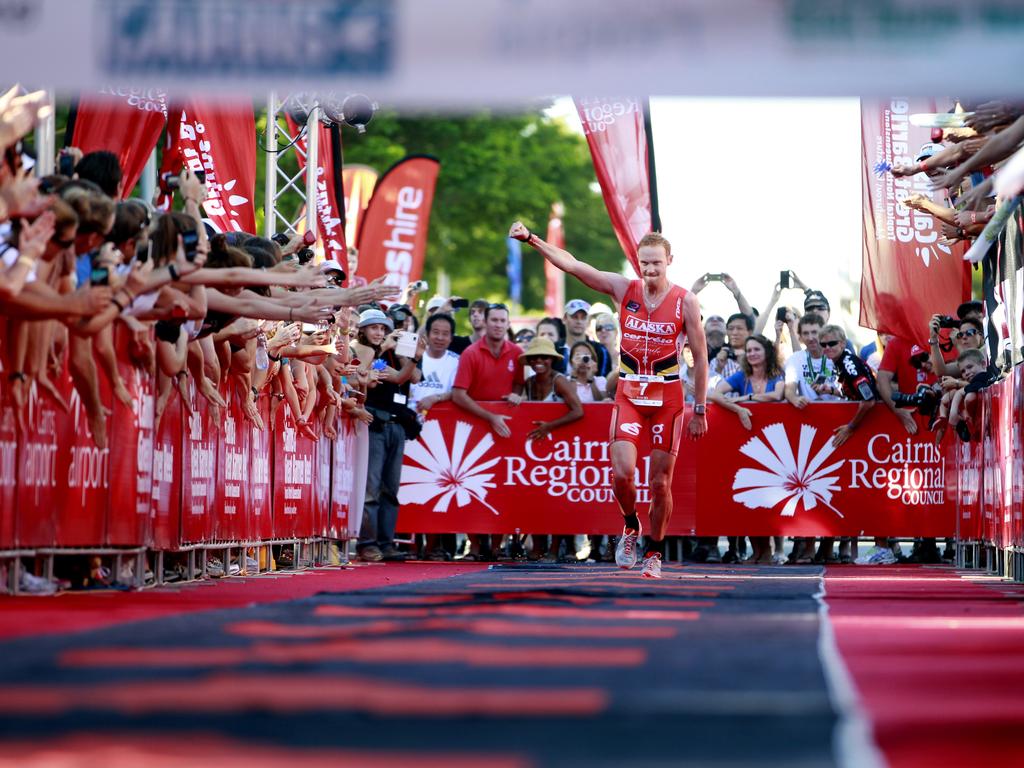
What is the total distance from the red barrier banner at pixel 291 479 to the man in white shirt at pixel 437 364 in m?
3.72

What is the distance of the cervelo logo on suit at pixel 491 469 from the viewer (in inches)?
779

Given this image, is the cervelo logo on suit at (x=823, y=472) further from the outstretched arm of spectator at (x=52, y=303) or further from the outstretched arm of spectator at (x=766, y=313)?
the outstretched arm of spectator at (x=52, y=303)

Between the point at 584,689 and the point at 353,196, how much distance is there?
30416 millimetres

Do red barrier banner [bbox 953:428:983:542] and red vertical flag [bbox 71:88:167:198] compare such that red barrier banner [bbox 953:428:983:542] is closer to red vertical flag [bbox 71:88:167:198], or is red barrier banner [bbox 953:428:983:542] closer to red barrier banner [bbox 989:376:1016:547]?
red barrier banner [bbox 989:376:1016:547]

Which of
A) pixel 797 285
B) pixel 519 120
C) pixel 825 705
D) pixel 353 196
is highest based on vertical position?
pixel 519 120

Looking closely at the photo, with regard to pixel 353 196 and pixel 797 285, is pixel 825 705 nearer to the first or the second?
pixel 797 285

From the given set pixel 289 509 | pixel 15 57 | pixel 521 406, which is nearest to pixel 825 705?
pixel 15 57

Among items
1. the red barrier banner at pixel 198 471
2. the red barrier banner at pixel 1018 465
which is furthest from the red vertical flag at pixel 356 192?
the red barrier banner at pixel 1018 465

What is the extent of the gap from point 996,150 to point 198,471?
563 cm

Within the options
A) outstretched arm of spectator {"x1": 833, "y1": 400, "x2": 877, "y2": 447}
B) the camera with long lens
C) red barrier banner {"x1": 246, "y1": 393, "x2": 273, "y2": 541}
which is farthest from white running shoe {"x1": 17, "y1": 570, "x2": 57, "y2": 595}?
outstretched arm of spectator {"x1": 833, "y1": 400, "x2": 877, "y2": 447}

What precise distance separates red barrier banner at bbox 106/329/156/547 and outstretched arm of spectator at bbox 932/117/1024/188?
17.6ft

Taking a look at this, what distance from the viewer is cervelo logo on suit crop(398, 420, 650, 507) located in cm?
1978

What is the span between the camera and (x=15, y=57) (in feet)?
22.7

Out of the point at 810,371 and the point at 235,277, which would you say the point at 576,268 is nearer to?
the point at 235,277
